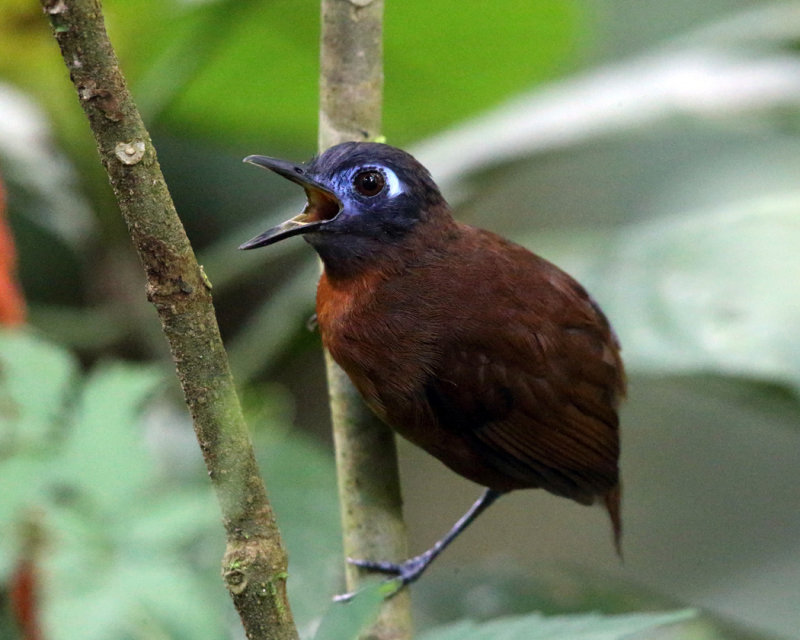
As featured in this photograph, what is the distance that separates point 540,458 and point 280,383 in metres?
1.89

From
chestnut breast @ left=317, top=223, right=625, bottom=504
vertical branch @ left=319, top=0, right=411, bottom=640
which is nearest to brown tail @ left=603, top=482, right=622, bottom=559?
chestnut breast @ left=317, top=223, right=625, bottom=504

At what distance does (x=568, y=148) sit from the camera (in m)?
2.95

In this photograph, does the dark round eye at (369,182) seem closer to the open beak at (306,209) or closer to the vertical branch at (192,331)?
the open beak at (306,209)

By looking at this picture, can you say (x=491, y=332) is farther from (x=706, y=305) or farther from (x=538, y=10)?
(x=538, y=10)

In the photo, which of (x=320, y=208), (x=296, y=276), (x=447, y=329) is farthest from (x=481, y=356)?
(x=296, y=276)

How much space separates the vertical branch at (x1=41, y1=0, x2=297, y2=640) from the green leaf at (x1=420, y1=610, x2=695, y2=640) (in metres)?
0.21

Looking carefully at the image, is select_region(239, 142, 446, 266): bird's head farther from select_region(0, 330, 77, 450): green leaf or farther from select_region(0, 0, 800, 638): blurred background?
select_region(0, 330, 77, 450): green leaf

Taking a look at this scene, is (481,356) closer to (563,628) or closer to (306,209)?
(306,209)

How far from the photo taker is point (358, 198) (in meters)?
1.96

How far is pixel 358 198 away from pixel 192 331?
88cm

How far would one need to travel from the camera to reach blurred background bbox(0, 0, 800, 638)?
1.18 m

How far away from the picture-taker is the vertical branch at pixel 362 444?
1774 millimetres

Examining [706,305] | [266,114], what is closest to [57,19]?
[706,305]

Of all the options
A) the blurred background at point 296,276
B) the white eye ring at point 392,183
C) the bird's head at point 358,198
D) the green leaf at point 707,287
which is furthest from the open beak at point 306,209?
the green leaf at point 707,287
